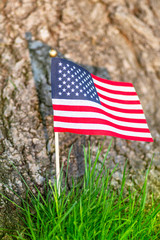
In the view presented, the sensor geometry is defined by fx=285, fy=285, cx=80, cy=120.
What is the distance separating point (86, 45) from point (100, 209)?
1.55 m

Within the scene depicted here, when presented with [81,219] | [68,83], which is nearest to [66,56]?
[68,83]

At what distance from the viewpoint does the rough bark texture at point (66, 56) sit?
226 cm

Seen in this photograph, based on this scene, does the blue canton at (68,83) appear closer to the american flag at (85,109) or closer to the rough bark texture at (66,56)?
the american flag at (85,109)

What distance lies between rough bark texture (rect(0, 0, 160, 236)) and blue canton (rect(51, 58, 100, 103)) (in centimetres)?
58

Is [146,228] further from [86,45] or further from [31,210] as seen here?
[86,45]

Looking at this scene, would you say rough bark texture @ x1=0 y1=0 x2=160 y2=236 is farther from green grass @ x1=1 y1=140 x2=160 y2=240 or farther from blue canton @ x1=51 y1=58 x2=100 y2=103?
blue canton @ x1=51 y1=58 x2=100 y2=103

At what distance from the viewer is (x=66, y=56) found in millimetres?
2680

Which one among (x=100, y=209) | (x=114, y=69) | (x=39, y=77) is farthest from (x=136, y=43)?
(x=100, y=209)

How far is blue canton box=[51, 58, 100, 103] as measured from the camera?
6.16 ft

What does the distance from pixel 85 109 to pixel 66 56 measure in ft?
3.20

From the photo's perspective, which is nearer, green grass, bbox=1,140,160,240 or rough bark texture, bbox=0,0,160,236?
green grass, bbox=1,140,160,240

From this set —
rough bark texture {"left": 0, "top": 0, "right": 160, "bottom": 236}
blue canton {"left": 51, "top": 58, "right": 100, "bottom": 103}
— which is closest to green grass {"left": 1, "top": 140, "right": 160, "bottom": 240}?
rough bark texture {"left": 0, "top": 0, "right": 160, "bottom": 236}

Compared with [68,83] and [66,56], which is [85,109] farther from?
[66,56]

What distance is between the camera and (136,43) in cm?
298
